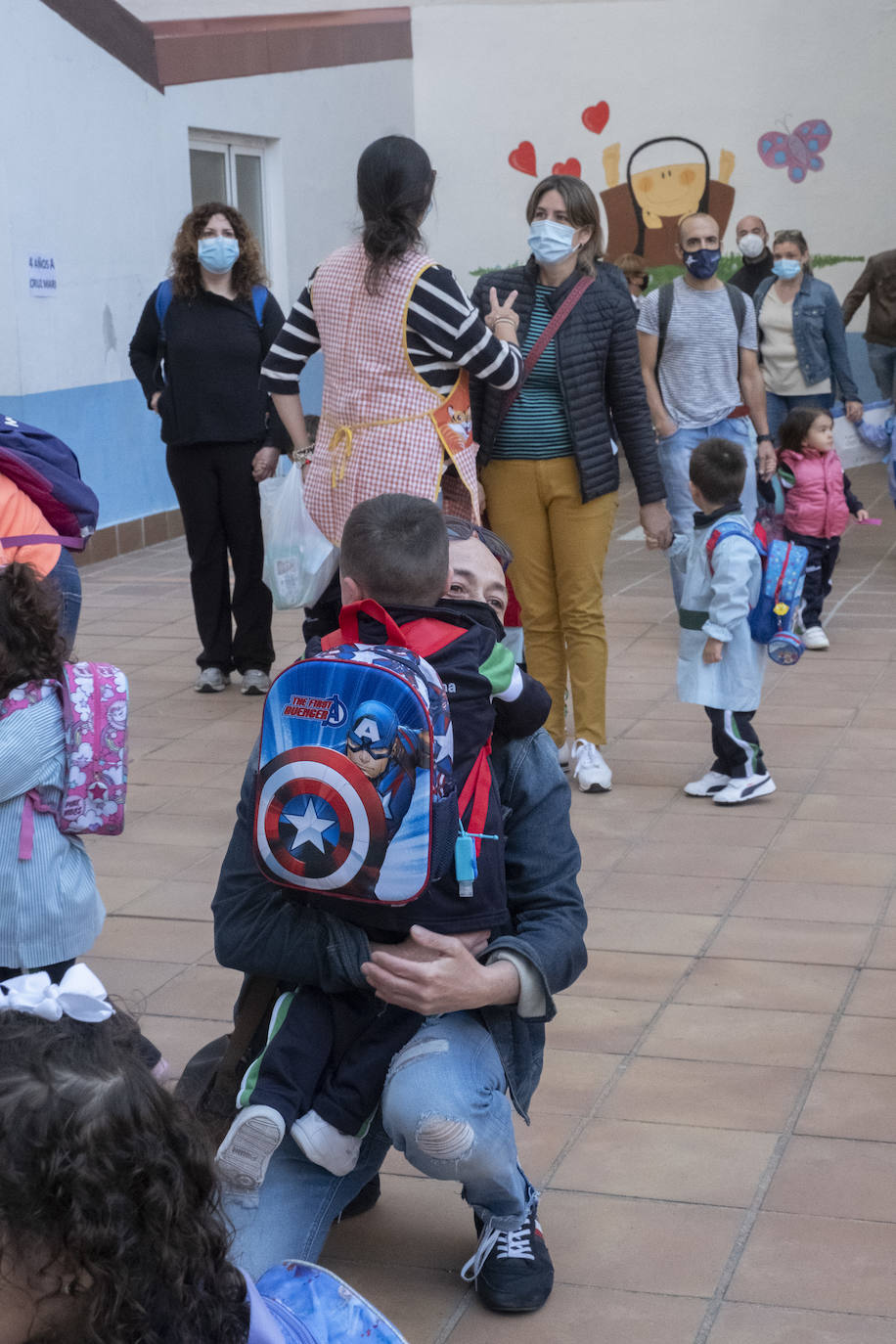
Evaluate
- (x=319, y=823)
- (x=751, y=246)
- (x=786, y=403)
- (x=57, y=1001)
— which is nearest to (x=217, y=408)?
(x=786, y=403)

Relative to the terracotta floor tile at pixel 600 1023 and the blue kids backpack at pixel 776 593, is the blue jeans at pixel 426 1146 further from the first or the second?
the blue kids backpack at pixel 776 593

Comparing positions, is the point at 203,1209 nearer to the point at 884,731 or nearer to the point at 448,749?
the point at 448,749

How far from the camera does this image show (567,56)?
14203 millimetres

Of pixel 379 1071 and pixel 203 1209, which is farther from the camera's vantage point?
pixel 379 1071

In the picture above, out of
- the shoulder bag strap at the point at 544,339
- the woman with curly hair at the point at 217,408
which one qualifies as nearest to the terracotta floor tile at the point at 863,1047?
the shoulder bag strap at the point at 544,339

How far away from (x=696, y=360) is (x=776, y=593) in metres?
2.36

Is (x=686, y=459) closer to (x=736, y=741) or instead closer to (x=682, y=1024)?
(x=736, y=741)

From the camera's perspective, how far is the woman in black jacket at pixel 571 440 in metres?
5.33

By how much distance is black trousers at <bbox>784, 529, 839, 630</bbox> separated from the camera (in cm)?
756

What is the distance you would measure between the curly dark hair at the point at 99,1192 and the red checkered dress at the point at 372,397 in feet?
11.5

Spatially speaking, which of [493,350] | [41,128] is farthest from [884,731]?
[41,128]

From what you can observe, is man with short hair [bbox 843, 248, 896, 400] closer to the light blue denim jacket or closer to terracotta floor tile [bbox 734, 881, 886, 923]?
the light blue denim jacket

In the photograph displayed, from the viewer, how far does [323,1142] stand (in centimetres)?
242

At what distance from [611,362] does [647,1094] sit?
276cm
